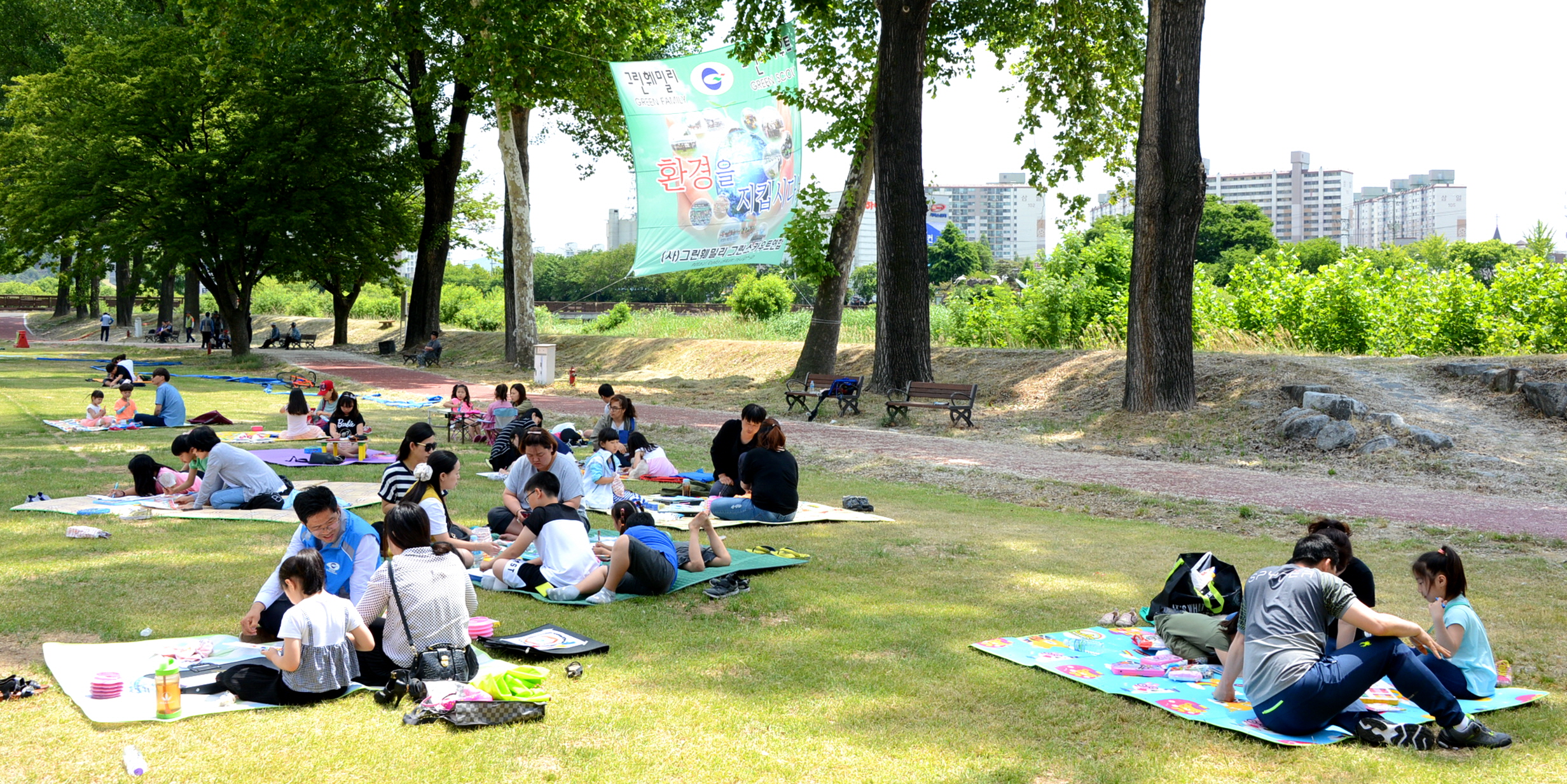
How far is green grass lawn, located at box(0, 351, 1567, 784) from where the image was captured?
461cm

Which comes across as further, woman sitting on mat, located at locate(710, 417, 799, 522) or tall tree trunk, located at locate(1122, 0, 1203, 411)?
tall tree trunk, located at locate(1122, 0, 1203, 411)

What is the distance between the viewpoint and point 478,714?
5023mm

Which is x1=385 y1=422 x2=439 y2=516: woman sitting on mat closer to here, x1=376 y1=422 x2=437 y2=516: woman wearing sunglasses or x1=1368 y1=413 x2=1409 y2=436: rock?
x1=376 y1=422 x2=437 y2=516: woman wearing sunglasses

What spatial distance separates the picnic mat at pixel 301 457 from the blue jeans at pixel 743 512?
200 inches

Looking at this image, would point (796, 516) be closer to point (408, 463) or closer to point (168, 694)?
point (408, 463)

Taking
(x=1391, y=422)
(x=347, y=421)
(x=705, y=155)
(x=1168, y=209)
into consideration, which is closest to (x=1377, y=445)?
(x=1391, y=422)

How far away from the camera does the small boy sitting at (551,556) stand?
24.2ft

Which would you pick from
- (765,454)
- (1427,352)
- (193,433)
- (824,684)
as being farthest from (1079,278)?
(824,684)

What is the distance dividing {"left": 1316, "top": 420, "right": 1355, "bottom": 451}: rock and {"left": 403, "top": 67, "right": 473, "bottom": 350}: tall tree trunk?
91.5 feet

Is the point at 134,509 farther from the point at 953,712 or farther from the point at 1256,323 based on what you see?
the point at 1256,323

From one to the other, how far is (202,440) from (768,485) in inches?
202

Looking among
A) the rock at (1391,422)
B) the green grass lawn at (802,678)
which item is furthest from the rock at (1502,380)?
the green grass lawn at (802,678)

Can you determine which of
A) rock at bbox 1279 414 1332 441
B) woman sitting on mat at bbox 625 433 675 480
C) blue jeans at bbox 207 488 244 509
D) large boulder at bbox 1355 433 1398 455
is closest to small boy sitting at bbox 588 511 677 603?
blue jeans at bbox 207 488 244 509

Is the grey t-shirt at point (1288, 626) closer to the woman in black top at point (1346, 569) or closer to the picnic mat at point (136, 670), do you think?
the woman in black top at point (1346, 569)
